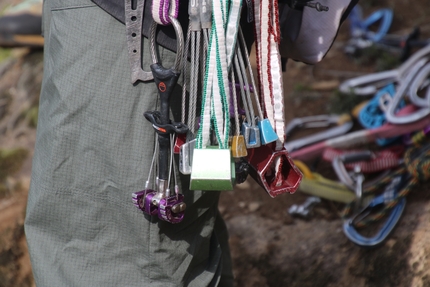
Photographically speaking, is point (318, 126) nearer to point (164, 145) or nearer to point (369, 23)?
point (369, 23)

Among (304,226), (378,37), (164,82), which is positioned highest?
(164,82)

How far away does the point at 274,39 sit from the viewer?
3.95ft

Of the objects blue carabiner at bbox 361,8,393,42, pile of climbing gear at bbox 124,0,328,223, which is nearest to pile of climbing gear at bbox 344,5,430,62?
blue carabiner at bbox 361,8,393,42

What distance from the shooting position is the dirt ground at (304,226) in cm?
204

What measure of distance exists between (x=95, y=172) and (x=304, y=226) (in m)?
1.45

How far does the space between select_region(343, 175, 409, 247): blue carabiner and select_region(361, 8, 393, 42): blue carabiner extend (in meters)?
1.49

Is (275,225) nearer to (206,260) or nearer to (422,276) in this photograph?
(422,276)

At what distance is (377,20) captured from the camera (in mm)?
3746

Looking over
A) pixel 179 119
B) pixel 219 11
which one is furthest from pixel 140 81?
pixel 219 11

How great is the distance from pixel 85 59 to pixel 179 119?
0.83 feet

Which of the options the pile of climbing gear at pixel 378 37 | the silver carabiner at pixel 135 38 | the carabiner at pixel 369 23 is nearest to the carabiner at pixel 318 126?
the pile of climbing gear at pixel 378 37

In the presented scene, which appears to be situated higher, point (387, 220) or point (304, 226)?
point (387, 220)

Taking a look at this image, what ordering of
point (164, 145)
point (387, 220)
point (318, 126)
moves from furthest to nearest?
1. point (318, 126)
2. point (387, 220)
3. point (164, 145)

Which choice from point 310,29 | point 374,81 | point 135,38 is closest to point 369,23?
point 374,81
